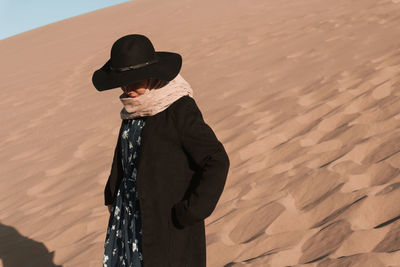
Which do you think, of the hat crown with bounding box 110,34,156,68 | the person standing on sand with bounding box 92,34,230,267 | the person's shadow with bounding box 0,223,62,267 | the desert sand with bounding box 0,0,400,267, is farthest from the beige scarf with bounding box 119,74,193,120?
the person's shadow with bounding box 0,223,62,267

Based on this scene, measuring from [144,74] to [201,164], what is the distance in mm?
381

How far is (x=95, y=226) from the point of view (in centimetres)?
414

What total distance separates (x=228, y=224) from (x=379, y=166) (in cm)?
107

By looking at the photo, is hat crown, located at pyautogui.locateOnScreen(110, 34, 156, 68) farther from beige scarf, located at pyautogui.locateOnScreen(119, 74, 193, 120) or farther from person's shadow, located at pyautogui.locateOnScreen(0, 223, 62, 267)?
person's shadow, located at pyautogui.locateOnScreen(0, 223, 62, 267)

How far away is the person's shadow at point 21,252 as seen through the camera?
3891 mm

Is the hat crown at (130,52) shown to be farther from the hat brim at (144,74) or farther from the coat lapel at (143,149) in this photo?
the coat lapel at (143,149)

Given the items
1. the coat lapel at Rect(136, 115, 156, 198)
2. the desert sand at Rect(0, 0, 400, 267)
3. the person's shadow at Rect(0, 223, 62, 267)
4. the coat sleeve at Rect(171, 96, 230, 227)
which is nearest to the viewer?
the coat sleeve at Rect(171, 96, 230, 227)

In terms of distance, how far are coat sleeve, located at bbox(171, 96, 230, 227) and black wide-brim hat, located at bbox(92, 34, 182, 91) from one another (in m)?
0.17

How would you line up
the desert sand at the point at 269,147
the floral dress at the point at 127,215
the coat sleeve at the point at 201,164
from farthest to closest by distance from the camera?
the desert sand at the point at 269,147 < the floral dress at the point at 127,215 < the coat sleeve at the point at 201,164

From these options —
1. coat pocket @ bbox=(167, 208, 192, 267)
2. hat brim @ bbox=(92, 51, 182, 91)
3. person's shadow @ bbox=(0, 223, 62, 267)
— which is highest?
hat brim @ bbox=(92, 51, 182, 91)

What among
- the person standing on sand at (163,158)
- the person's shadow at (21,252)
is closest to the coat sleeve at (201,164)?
the person standing on sand at (163,158)

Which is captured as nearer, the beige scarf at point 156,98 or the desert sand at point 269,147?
the beige scarf at point 156,98

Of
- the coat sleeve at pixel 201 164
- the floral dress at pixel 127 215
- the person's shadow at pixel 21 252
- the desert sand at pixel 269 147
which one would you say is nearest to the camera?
the coat sleeve at pixel 201 164

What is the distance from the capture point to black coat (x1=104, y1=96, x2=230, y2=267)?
1.92 metres
